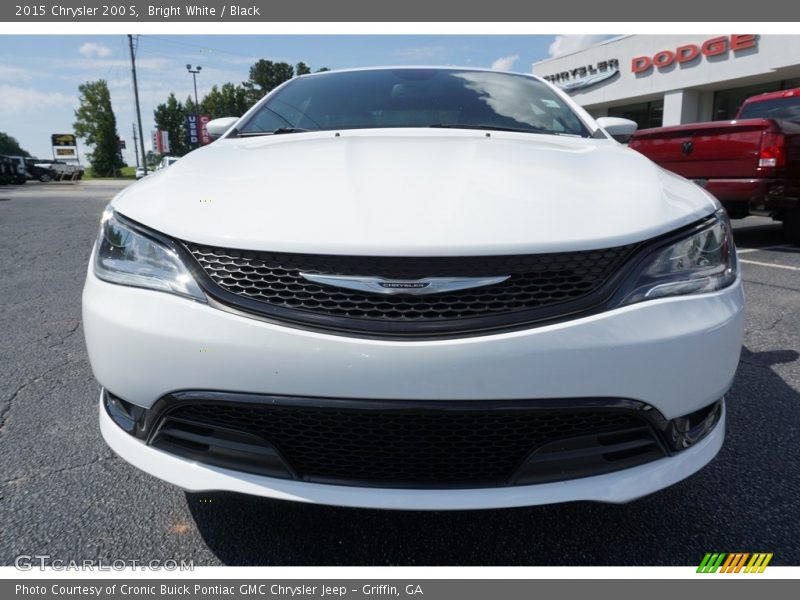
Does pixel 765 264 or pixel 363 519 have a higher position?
pixel 363 519

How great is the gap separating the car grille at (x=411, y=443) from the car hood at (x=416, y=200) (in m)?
0.37

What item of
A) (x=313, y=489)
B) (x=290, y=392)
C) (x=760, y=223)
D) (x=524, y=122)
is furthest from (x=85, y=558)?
(x=760, y=223)

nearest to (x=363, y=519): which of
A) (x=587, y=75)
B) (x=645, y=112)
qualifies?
(x=645, y=112)

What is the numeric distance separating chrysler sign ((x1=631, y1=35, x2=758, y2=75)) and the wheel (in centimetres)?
1557

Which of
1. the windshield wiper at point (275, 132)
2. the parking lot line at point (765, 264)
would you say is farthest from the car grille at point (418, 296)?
the parking lot line at point (765, 264)

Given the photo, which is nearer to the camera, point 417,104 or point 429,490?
point 429,490

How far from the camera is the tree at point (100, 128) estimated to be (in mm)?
58969

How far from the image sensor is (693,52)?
784 inches

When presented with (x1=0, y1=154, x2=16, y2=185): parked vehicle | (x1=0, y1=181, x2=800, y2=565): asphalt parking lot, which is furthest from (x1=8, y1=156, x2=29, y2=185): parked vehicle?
(x1=0, y1=181, x2=800, y2=565): asphalt parking lot

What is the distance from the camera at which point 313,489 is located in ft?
4.24

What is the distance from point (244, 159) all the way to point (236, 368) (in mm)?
848

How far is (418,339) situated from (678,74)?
926 inches

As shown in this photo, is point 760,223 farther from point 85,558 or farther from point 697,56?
point 697,56

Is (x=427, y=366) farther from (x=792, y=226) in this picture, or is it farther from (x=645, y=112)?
(x=645, y=112)
